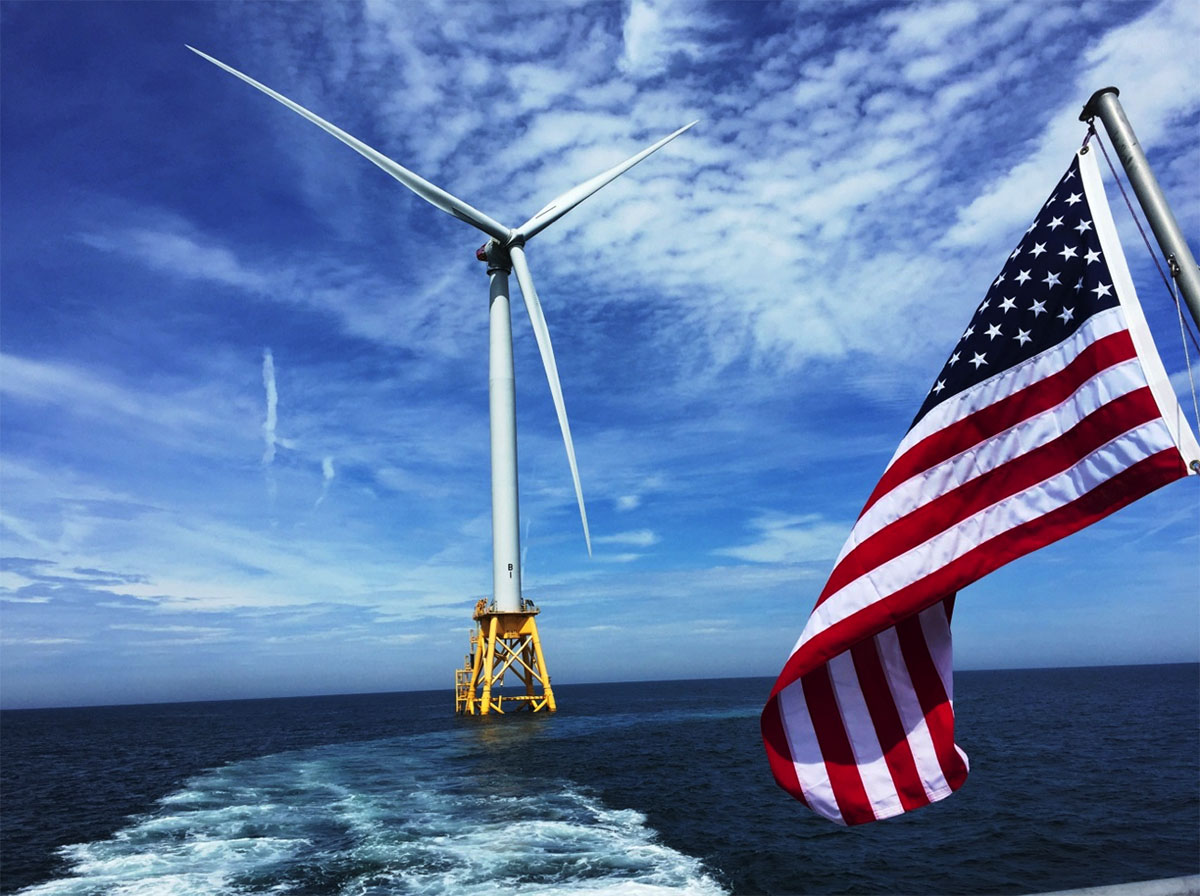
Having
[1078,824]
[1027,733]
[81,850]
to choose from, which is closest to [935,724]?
[1078,824]

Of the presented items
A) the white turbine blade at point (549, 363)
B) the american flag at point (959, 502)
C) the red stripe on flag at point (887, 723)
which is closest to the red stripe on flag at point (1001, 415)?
the american flag at point (959, 502)

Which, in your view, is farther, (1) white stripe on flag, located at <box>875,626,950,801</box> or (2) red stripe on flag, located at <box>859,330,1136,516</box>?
(1) white stripe on flag, located at <box>875,626,950,801</box>

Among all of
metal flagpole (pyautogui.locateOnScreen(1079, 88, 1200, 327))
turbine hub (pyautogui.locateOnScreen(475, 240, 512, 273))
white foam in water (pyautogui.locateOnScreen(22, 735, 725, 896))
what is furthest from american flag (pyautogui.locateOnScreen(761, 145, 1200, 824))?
turbine hub (pyautogui.locateOnScreen(475, 240, 512, 273))

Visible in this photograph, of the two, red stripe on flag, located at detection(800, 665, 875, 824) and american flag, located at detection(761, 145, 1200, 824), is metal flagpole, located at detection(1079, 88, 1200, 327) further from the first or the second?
red stripe on flag, located at detection(800, 665, 875, 824)

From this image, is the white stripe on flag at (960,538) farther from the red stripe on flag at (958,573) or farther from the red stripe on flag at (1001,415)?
the red stripe on flag at (1001,415)

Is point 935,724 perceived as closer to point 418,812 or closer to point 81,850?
point 418,812

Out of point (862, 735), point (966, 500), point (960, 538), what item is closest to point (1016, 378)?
point (966, 500)

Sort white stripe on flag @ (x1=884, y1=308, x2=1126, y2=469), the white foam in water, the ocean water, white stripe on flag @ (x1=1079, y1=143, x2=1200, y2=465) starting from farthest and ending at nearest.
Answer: the ocean water, the white foam in water, white stripe on flag @ (x1=884, y1=308, x2=1126, y2=469), white stripe on flag @ (x1=1079, y1=143, x2=1200, y2=465)

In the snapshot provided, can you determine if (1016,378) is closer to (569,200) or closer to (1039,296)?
(1039,296)
